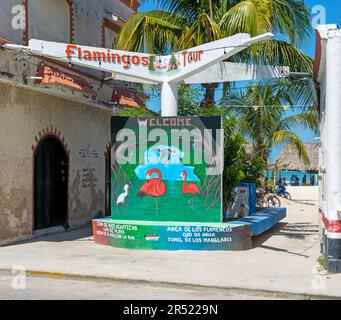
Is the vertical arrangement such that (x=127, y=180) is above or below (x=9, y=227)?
above

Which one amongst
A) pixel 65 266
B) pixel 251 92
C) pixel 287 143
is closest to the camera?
pixel 65 266

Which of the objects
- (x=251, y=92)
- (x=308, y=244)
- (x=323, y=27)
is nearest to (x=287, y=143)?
(x=251, y=92)

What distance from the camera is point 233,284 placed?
8336 mm

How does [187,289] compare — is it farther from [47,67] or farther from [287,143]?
[287,143]

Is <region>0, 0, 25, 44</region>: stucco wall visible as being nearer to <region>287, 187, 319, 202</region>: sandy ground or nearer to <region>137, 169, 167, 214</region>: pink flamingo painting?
<region>137, 169, 167, 214</region>: pink flamingo painting

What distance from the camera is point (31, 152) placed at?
13.5 m

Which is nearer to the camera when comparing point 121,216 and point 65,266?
point 65,266

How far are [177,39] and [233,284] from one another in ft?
28.4

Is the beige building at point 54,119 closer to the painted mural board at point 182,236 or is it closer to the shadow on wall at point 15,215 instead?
the shadow on wall at point 15,215

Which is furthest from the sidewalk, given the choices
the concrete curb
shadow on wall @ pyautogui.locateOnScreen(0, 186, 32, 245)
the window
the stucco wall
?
the window

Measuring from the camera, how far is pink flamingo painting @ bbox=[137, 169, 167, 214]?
12.2 m

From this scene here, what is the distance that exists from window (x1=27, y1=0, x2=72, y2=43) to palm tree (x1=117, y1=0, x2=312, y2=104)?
1756 millimetres

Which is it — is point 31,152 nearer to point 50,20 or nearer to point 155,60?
point 50,20

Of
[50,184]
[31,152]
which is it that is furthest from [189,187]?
[50,184]
